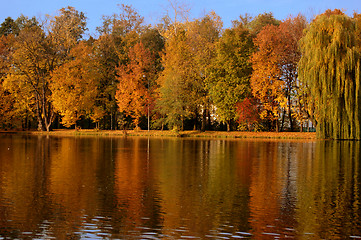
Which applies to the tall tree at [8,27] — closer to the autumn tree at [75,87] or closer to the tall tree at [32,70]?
the tall tree at [32,70]

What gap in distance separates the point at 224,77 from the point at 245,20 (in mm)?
26870

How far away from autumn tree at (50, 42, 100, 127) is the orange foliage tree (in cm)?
450

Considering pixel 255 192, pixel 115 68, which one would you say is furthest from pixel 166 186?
pixel 115 68

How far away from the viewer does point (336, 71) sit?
46688mm

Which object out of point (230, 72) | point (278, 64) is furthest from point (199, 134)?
point (278, 64)

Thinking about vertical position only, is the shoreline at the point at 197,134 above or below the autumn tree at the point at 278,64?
below

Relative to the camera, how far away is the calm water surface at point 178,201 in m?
10.7

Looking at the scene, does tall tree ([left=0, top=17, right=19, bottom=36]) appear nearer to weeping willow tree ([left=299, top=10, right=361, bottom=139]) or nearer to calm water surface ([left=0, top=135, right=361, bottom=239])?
weeping willow tree ([left=299, top=10, right=361, bottom=139])

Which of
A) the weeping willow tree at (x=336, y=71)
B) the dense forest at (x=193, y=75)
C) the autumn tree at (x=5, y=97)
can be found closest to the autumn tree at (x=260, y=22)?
the dense forest at (x=193, y=75)

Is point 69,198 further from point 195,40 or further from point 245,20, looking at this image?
point 245,20

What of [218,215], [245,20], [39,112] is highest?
[245,20]

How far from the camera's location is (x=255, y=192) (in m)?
15.9

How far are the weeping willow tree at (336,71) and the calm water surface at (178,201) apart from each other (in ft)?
80.2

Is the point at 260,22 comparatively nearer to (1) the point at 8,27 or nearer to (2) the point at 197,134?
(2) the point at 197,134
